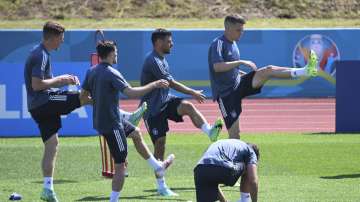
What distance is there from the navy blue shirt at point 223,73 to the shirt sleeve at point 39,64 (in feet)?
8.99

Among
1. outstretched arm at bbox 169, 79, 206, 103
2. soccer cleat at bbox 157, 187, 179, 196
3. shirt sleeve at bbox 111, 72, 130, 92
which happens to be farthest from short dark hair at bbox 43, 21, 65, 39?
soccer cleat at bbox 157, 187, 179, 196

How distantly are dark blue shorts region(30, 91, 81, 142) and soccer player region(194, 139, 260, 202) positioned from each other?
276cm

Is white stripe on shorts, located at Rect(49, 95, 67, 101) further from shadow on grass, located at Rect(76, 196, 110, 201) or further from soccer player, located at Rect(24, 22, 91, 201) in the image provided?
shadow on grass, located at Rect(76, 196, 110, 201)

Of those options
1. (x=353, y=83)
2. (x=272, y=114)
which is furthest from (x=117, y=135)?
(x=272, y=114)

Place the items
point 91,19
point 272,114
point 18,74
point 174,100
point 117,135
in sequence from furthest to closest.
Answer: point 91,19
point 272,114
point 18,74
point 174,100
point 117,135

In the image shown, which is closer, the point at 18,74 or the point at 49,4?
the point at 18,74

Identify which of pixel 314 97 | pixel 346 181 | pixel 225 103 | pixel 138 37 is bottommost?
pixel 314 97

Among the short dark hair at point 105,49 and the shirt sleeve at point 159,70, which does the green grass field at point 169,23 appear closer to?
the shirt sleeve at point 159,70

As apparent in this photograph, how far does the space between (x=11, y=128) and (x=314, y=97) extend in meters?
12.8

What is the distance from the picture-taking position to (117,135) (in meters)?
11.3

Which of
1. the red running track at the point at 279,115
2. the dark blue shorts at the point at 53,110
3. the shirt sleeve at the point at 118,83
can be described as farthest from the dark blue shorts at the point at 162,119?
the red running track at the point at 279,115

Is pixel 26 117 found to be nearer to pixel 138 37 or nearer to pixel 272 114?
pixel 272 114

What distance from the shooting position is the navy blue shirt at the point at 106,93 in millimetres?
11094

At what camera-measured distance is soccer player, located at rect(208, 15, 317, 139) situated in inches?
530
